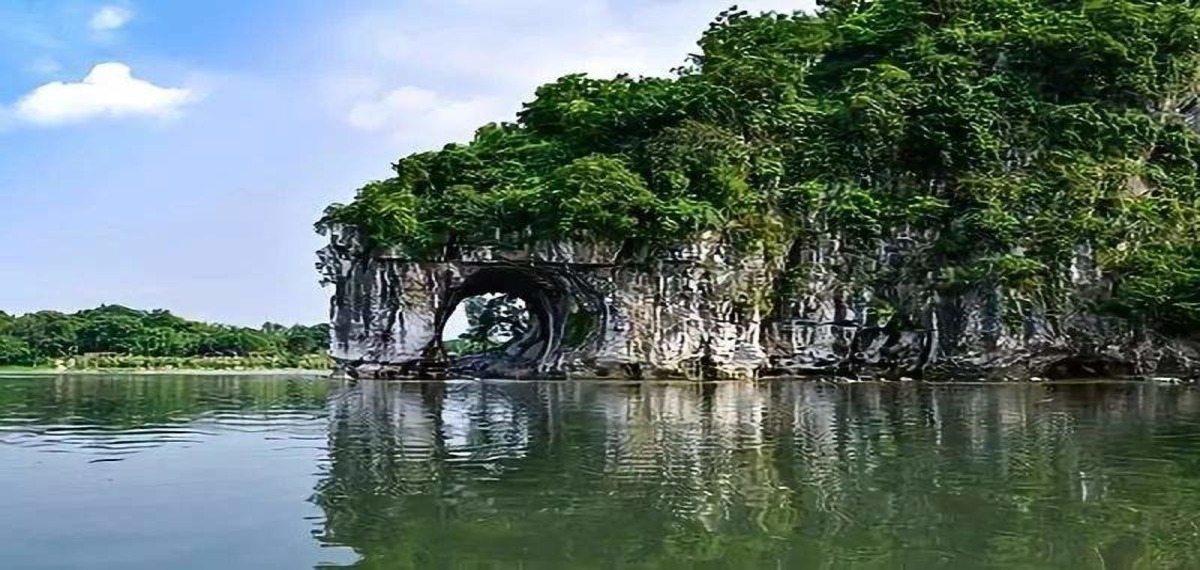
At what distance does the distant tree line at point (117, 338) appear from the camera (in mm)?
62969

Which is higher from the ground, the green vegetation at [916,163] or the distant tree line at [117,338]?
the green vegetation at [916,163]

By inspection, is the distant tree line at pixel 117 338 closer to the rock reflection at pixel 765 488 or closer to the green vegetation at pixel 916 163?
the green vegetation at pixel 916 163

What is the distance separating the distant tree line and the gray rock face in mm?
28580

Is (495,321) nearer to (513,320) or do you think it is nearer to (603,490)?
(513,320)

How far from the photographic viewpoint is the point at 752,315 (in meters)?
33.4

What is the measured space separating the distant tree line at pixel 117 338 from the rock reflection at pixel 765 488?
4942cm

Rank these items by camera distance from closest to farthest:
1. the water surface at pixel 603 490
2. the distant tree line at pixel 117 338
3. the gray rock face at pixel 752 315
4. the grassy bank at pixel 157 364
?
the water surface at pixel 603 490
the gray rock face at pixel 752 315
the grassy bank at pixel 157 364
the distant tree line at pixel 117 338

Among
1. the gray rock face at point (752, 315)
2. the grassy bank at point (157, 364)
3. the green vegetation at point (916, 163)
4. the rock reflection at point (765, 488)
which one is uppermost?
the green vegetation at point (916, 163)

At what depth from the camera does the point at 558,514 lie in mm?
7520

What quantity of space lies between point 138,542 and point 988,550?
5.07 metres

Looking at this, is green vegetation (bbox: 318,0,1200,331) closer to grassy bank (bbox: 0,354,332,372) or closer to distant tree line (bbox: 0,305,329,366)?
grassy bank (bbox: 0,354,332,372)

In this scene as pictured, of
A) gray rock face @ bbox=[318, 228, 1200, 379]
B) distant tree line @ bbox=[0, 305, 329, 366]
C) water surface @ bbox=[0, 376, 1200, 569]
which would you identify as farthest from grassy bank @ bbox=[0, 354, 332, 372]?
water surface @ bbox=[0, 376, 1200, 569]

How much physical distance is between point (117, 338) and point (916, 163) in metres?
49.6

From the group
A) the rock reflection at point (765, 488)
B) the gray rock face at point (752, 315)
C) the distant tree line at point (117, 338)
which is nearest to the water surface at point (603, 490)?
the rock reflection at point (765, 488)
